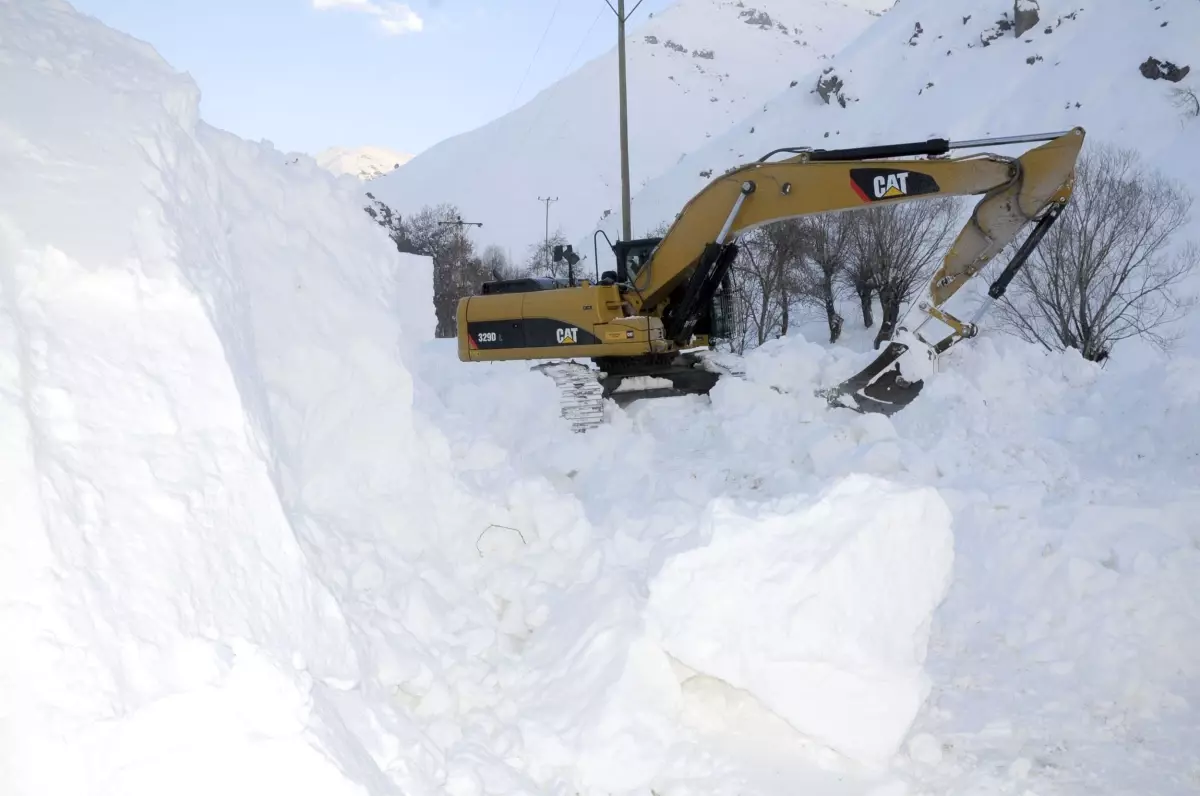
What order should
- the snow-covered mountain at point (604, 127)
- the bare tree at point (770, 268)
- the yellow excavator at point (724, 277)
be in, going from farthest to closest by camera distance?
the snow-covered mountain at point (604, 127) → the bare tree at point (770, 268) → the yellow excavator at point (724, 277)

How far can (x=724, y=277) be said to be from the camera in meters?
10.6

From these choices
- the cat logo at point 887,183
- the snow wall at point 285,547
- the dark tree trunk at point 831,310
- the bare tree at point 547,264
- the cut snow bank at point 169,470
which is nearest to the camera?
the cut snow bank at point 169,470

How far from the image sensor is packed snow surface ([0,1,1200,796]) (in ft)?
9.14

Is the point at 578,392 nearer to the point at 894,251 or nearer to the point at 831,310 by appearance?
the point at 894,251

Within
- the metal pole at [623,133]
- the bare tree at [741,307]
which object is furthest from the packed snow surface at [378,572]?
the bare tree at [741,307]

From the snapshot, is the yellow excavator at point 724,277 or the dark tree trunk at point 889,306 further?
the dark tree trunk at point 889,306

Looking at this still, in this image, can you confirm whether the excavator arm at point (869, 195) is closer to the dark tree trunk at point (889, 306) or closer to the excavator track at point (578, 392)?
the excavator track at point (578, 392)

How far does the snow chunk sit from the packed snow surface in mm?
15

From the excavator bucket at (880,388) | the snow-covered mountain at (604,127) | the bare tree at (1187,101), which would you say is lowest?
the excavator bucket at (880,388)

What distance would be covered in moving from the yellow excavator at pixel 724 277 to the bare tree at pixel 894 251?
10.2 metres

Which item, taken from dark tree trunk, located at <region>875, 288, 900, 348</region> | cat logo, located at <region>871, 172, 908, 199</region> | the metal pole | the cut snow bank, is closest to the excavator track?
cat logo, located at <region>871, 172, 908, 199</region>

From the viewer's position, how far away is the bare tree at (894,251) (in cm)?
2028

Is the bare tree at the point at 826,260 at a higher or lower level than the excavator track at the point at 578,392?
higher

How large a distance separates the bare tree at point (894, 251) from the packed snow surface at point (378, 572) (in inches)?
558
